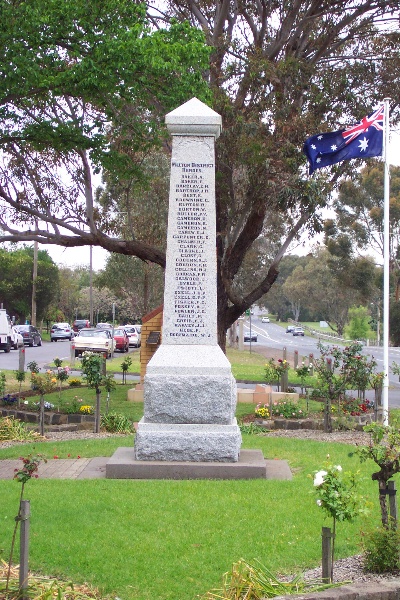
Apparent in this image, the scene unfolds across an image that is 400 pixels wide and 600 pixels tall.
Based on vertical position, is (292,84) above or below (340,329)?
above

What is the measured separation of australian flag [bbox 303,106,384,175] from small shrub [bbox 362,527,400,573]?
10861 mm

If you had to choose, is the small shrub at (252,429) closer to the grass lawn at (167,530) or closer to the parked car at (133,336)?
the grass lawn at (167,530)

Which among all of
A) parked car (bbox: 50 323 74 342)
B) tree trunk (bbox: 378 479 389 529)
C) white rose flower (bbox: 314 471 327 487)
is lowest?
parked car (bbox: 50 323 74 342)

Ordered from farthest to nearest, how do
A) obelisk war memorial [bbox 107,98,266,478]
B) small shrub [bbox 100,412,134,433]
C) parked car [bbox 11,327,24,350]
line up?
parked car [bbox 11,327,24,350] < small shrub [bbox 100,412,134,433] < obelisk war memorial [bbox 107,98,266,478]

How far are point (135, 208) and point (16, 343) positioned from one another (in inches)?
665

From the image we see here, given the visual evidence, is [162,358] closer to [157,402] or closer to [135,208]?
[157,402]

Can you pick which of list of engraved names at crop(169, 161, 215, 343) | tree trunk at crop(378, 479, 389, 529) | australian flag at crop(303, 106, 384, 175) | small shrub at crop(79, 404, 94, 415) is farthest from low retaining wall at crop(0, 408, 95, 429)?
tree trunk at crop(378, 479, 389, 529)

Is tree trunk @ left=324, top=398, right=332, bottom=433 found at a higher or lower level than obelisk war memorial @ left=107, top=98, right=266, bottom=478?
lower

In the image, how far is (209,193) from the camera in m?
9.87

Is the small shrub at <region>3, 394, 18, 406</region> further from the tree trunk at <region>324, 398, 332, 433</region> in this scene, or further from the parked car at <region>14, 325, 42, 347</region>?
the parked car at <region>14, 325, 42, 347</region>

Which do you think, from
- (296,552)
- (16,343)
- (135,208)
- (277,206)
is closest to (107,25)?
(277,206)

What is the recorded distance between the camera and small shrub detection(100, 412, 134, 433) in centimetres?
1377

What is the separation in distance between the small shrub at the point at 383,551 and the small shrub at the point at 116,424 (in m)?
8.48

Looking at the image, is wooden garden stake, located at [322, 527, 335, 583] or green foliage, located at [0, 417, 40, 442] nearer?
wooden garden stake, located at [322, 527, 335, 583]
